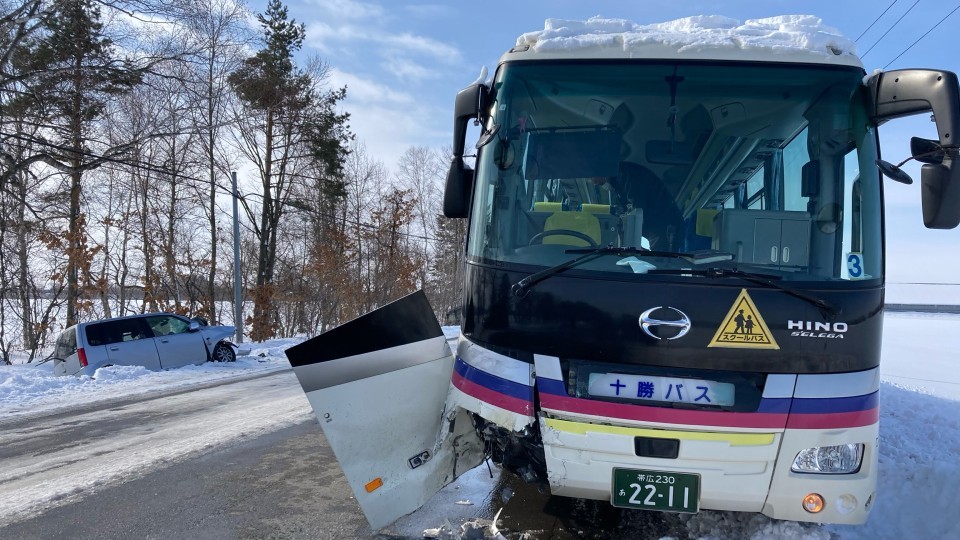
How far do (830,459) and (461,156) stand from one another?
2.62 m

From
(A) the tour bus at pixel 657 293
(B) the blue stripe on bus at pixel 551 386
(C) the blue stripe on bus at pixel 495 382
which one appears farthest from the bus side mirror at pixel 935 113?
(C) the blue stripe on bus at pixel 495 382

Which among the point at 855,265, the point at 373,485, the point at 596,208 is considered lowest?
the point at 373,485

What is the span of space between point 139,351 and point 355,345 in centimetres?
1308

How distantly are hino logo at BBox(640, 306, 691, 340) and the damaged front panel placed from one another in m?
1.21

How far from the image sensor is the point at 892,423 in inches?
250

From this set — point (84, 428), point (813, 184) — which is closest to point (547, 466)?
point (813, 184)

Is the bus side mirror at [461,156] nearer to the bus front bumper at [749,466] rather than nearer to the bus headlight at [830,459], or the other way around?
the bus front bumper at [749,466]

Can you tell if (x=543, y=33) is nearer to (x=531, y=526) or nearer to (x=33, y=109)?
(x=531, y=526)

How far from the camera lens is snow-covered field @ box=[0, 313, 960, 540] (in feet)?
12.7

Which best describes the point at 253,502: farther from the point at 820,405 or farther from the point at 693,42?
the point at 693,42

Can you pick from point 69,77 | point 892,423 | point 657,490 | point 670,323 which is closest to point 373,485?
point 657,490

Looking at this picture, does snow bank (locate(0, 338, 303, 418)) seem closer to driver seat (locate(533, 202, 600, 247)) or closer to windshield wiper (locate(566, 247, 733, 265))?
driver seat (locate(533, 202, 600, 247))

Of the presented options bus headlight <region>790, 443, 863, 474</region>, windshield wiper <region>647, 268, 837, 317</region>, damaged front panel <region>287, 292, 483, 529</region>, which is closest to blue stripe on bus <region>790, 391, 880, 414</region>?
bus headlight <region>790, 443, 863, 474</region>

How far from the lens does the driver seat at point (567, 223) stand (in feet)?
11.2
